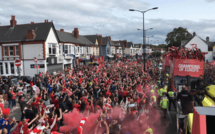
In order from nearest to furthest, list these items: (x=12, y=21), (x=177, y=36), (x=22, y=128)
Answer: (x=22, y=128) < (x=12, y=21) < (x=177, y=36)

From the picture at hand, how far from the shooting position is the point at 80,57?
124 feet

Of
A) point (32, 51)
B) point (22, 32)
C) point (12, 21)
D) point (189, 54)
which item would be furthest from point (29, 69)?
point (189, 54)

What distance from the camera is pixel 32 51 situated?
26062 mm

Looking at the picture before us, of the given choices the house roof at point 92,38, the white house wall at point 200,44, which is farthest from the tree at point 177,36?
the house roof at point 92,38

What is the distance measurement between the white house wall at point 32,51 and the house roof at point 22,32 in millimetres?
937

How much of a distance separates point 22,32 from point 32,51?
3.43 meters

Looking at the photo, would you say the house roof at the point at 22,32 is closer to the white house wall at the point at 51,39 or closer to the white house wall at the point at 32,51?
the white house wall at the point at 51,39

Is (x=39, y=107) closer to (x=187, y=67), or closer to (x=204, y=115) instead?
(x=204, y=115)

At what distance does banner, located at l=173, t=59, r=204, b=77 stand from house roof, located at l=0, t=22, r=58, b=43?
19.2 meters

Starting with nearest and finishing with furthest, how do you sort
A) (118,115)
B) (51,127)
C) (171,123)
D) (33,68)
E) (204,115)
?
(204,115) < (51,127) < (118,115) < (171,123) < (33,68)

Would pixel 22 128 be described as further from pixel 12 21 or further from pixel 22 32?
pixel 12 21

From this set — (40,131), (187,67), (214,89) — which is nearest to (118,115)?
(40,131)

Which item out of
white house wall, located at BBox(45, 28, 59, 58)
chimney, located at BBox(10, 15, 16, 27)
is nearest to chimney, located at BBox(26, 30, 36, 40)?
white house wall, located at BBox(45, 28, 59, 58)

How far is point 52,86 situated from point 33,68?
44.0 ft
